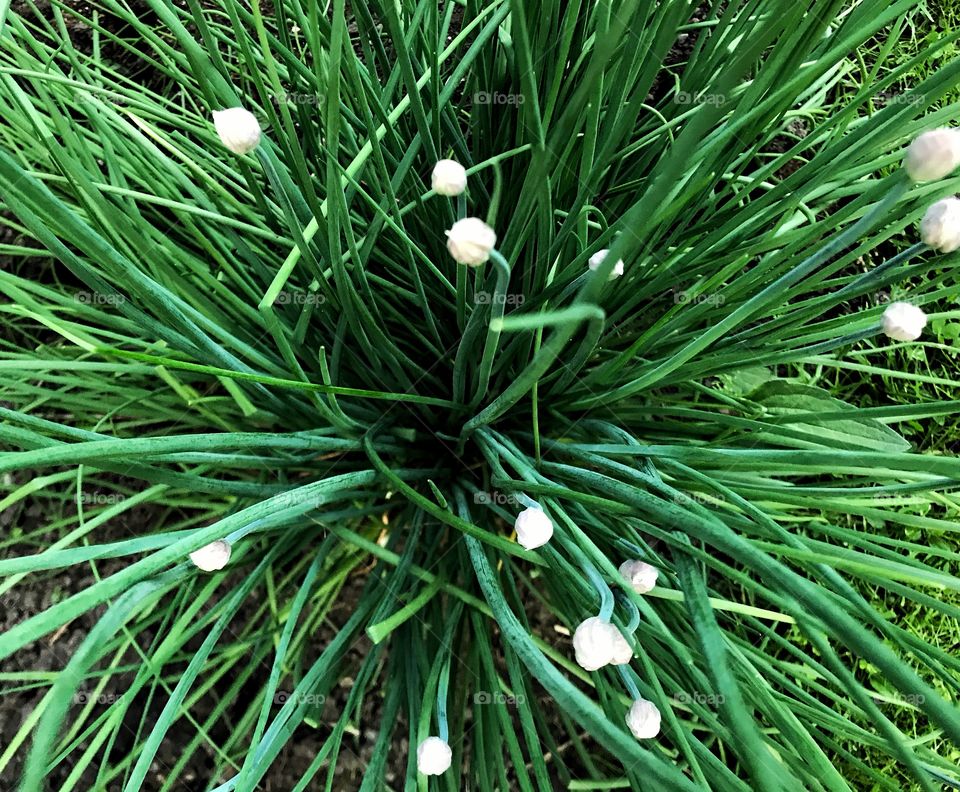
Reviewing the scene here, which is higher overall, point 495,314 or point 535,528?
point 495,314

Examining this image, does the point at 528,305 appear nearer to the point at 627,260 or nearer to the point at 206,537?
the point at 627,260

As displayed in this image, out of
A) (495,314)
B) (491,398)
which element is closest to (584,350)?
(495,314)

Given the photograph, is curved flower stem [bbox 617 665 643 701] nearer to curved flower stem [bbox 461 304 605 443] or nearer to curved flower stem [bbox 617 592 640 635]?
curved flower stem [bbox 617 592 640 635]

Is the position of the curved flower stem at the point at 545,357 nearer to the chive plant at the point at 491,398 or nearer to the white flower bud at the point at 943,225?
the chive plant at the point at 491,398

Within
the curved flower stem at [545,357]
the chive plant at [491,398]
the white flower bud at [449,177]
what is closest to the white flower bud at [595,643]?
the chive plant at [491,398]

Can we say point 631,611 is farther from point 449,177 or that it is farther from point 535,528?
point 449,177

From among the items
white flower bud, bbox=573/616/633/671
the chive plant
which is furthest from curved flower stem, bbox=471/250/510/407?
white flower bud, bbox=573/616/633/671

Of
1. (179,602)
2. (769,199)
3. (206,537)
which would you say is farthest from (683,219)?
(179,602)
